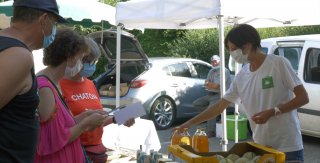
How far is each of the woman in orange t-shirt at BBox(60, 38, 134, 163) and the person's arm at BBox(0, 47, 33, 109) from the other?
45.0 inches

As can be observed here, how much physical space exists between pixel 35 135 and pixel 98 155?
3.77ft

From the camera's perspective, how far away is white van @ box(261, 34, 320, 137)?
7.22 meters

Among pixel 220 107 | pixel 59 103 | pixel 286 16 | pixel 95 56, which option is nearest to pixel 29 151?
pixel 59 103

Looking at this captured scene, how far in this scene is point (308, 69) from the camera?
7.49 meters

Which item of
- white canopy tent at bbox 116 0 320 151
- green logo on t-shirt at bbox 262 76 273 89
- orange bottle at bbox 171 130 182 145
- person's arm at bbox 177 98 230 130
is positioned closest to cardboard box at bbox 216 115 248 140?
white canopy tent at bbox 116 0 320 151

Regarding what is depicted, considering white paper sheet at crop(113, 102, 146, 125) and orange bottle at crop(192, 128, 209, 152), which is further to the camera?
orange bottle at crop(192, 128, 209, 152)

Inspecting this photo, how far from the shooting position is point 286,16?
184 inches

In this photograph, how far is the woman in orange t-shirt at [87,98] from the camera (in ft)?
9.30

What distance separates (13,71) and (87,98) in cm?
131

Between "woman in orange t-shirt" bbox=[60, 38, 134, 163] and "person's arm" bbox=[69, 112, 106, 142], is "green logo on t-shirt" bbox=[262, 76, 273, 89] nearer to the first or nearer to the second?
"woman in orange t-shirt" bbox=[60, 38, 134, 163]

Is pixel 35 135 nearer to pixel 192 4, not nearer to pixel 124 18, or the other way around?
pixel 192 4

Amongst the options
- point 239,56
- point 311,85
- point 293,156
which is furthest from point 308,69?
point 293,156

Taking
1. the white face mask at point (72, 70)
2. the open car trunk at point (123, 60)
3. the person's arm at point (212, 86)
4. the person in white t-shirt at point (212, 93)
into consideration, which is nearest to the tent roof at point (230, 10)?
the white face mask at point (72, 70)

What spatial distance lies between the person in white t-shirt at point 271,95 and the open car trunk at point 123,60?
4798mm
